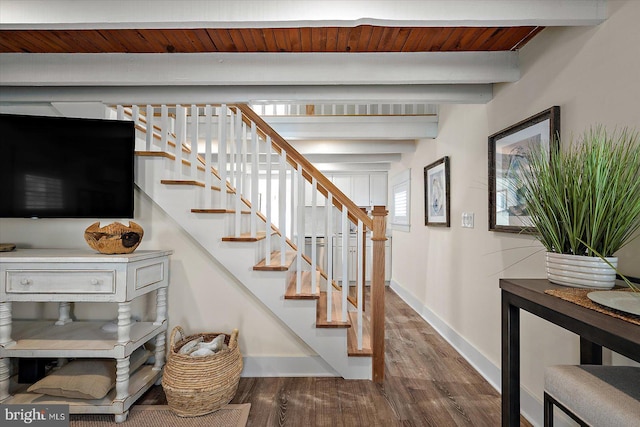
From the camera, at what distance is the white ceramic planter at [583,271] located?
3.79 feet

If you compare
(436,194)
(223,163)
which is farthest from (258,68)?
(436,194)

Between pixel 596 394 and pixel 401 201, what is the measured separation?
3882 millimetres

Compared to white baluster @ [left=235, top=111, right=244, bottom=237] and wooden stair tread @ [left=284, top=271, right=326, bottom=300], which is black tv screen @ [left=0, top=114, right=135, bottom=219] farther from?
wooden stair tread @ [left=284, top=271, right=326, bottom=300]

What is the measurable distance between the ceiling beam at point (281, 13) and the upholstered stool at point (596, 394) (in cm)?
147

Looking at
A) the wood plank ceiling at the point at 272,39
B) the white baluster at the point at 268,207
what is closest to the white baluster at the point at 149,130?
the wood plank ceiling at the point at 272,39

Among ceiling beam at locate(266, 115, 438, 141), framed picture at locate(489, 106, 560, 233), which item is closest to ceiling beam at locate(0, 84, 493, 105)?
framed picture at locate(489, 106, 560, 233)

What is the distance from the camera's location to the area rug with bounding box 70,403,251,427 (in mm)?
1796

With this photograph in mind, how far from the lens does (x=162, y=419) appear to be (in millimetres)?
1835

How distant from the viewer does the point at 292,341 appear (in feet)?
7.94

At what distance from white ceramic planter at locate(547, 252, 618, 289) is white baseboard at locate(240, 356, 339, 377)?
5.53ft

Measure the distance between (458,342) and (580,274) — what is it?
1.85 m

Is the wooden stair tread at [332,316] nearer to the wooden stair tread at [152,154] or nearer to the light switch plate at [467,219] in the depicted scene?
the light switch plate at [467,219]

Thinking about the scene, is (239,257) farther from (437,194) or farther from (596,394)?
(437,194)

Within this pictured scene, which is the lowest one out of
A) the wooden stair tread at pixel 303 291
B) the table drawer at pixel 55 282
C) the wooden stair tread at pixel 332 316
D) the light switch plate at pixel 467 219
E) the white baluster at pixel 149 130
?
the wooden stair tread at pixel 332 316
